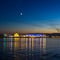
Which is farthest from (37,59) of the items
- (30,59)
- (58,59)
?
(58,59)

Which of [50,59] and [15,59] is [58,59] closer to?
[50,59]

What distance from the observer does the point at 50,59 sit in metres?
19.6

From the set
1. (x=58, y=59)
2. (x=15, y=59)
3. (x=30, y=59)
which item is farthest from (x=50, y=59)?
(x=15, y=59)

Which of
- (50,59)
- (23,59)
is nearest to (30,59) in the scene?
Answer: (23,59)

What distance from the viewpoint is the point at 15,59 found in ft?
63.6

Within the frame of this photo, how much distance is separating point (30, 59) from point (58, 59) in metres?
3.44

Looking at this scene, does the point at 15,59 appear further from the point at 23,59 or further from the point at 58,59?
the point at 58,59

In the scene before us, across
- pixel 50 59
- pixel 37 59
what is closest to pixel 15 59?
pixel 37 59

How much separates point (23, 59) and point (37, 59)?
5.50 feet

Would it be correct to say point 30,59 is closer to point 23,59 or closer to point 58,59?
point 23,59

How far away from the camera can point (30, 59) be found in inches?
754

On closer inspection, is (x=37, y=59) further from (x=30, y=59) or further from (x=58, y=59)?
(x=58, y=59)

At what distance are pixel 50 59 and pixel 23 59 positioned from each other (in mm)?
3265

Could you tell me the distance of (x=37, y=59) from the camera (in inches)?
765
